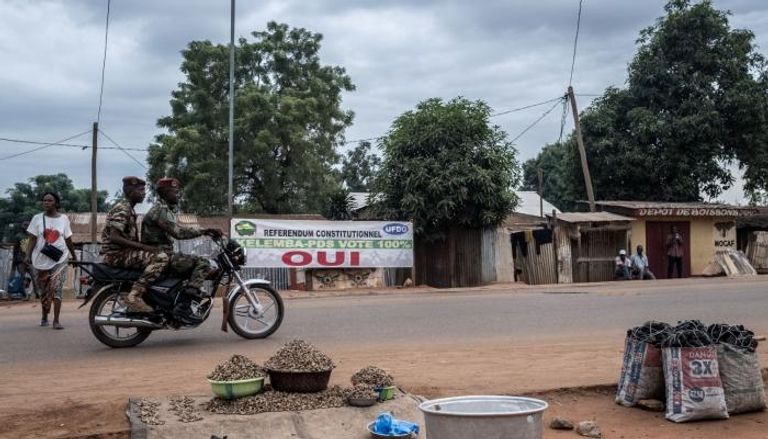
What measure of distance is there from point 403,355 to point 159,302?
278cm

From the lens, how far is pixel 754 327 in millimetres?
10500

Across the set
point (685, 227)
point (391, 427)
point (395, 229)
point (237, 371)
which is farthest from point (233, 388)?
point (685, 227)

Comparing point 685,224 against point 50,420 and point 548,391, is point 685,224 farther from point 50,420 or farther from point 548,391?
point 50,420

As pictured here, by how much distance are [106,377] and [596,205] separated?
2388cm

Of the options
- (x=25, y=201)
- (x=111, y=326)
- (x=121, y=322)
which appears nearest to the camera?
(x=121, y=322)

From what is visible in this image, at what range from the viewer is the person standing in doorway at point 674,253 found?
2566cm

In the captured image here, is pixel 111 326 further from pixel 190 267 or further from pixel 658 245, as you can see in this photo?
pixel 658 245

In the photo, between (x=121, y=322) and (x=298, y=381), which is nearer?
(x=298, y=381)

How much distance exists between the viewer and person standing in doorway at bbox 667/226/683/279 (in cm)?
2566

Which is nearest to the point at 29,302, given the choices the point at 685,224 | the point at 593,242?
the point at 593,242

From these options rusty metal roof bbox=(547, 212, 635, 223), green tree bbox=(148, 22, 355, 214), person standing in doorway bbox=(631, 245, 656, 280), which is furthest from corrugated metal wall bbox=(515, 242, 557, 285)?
green tree bbox=(148, 22, 355, 214)

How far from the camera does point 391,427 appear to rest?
4914 mm

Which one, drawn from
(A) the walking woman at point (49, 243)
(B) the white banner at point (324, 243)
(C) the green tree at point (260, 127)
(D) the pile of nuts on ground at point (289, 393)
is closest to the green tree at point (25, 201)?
(C) the green tree at point (260, 127)

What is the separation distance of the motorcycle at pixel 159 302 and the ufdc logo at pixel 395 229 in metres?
12.2
